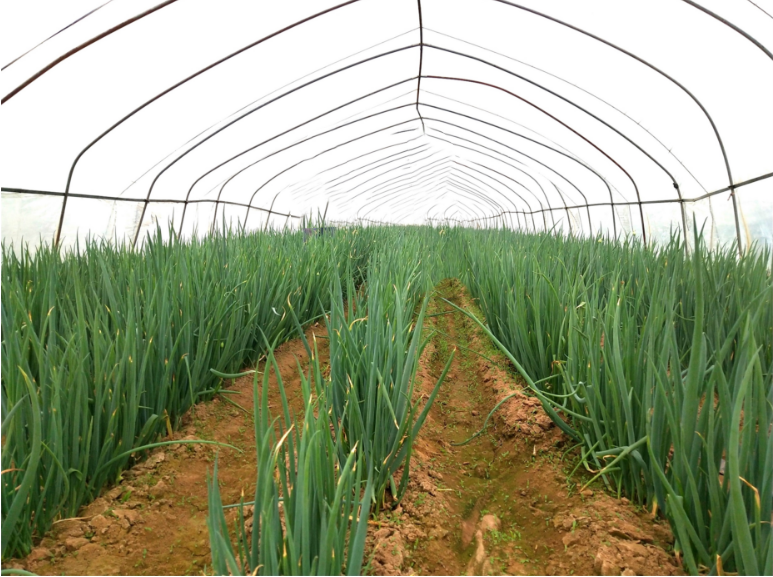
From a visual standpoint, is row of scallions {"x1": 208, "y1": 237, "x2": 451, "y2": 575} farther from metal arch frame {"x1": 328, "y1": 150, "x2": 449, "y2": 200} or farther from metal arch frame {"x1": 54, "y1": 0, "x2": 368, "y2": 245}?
metal arch frame {"x1": 328, "y1": 150, "x2": 449, "y2": 200}

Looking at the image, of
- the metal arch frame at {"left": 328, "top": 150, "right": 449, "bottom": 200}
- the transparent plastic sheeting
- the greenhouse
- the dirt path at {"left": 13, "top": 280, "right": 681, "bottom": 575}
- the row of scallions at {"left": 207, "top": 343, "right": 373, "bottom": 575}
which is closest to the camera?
the row of scallions at {"left": 207, "top": 343, "right": 373, "bottom": 575}

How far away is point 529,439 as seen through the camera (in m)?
1.53

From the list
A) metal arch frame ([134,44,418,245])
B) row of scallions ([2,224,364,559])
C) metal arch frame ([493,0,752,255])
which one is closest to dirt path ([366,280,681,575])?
row of scallions ([2,224,364,559])

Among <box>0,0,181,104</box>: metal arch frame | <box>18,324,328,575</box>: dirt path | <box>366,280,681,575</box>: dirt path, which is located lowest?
<box>18,324,328,575</box>: dirt path

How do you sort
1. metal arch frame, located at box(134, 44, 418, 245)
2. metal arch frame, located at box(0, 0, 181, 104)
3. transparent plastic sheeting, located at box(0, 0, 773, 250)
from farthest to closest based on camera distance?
metal arch frame, located at box(134, 44, 418, 245) < transparent plastic sheeting, located at box(0, 0, 773, 250) < metal arch frame, located at box(0, 0, 181, 104)

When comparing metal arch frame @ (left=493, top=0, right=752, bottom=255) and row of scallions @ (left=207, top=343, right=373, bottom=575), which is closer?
row of scallions @ (left=207, top=343, right=373, bottom=575)

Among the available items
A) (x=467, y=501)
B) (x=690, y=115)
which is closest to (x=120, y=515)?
(x=467, y=501)

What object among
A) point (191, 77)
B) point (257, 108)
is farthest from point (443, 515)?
point (257, 108)

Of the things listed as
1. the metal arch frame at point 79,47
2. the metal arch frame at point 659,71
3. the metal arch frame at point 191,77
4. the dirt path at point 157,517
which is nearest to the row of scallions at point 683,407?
the dirt path at point 157,517

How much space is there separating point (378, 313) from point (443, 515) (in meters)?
0.54

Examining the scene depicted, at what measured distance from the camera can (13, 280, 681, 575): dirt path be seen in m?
0.98

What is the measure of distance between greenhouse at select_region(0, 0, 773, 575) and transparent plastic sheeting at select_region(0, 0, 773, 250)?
3 centimetres

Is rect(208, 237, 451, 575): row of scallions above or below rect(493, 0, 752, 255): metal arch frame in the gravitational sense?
below

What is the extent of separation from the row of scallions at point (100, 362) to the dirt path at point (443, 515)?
0.27ft
